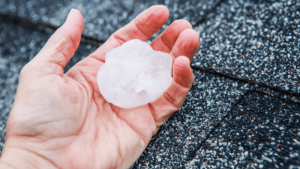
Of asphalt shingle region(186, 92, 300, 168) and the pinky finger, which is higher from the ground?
the pinky finger

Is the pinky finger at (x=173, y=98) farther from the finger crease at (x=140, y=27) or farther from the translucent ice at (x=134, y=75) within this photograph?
the finger crease at (x=140, y=27)

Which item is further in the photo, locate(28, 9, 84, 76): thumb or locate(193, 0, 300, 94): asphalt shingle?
locate(193, 0, 300, 94): asphalt shingle

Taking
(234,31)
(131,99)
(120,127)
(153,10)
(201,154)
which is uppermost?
(153,10)

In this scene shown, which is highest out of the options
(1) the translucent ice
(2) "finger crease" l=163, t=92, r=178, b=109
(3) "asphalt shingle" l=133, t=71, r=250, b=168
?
(1) the translucent ice

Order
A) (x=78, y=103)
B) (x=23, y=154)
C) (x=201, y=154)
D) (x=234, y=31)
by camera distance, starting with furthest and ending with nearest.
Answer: (x=234, y=31) → (x=201, y=154) → (x=78, y=103) → (x=23, y=154)

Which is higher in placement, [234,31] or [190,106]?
[234,31]

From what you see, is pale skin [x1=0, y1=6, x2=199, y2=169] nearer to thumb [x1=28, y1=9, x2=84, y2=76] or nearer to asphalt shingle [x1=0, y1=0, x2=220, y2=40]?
thumb [x1=28, y1=9, x2=84, y2=76]

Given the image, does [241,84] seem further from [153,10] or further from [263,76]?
[153,10]


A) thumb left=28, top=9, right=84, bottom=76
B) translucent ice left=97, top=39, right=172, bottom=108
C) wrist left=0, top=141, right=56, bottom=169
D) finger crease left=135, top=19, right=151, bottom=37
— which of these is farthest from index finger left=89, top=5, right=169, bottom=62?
wrist left=0, top=141, right=56, bottom=169


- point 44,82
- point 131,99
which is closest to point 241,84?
point 131,99
